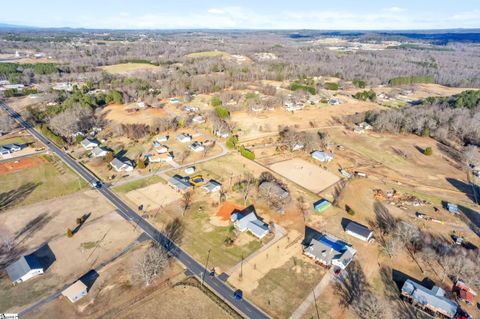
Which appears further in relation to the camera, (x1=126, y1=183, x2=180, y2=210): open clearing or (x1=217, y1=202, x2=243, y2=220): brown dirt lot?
(x1=126, y1=183, x2=180, y2=210): open clearing

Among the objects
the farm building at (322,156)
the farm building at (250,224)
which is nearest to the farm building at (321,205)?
the farm building at (250,224)

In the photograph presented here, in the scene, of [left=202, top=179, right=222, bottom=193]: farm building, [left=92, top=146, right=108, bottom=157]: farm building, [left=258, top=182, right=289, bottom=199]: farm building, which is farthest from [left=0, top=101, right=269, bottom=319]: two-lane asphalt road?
[left=258, top=182, right=289, bottom=199]: farm building

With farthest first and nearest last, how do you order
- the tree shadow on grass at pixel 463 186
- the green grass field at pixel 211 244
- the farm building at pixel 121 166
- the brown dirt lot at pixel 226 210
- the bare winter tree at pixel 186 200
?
the farm building at pixel 121 166
the tree shadow on grass at pixel 463 186
the bare winter tree at pixel 186 200
the brown dirt lot at pixel 226 210
the green grass field at pixel 211 244

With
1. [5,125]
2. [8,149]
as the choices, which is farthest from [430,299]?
[5,125]

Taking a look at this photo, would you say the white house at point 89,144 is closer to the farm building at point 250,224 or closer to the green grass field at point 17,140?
the green grass field at point 17,140

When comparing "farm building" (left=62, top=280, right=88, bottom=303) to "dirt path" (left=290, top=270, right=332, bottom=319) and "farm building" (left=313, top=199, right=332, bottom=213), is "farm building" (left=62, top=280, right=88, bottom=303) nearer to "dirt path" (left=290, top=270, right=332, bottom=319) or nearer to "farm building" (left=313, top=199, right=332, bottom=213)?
"dirt path" (left=290, top=270, right=332, bottom=319)

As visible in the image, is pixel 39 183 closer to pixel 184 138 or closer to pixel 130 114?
pixel 184 138
